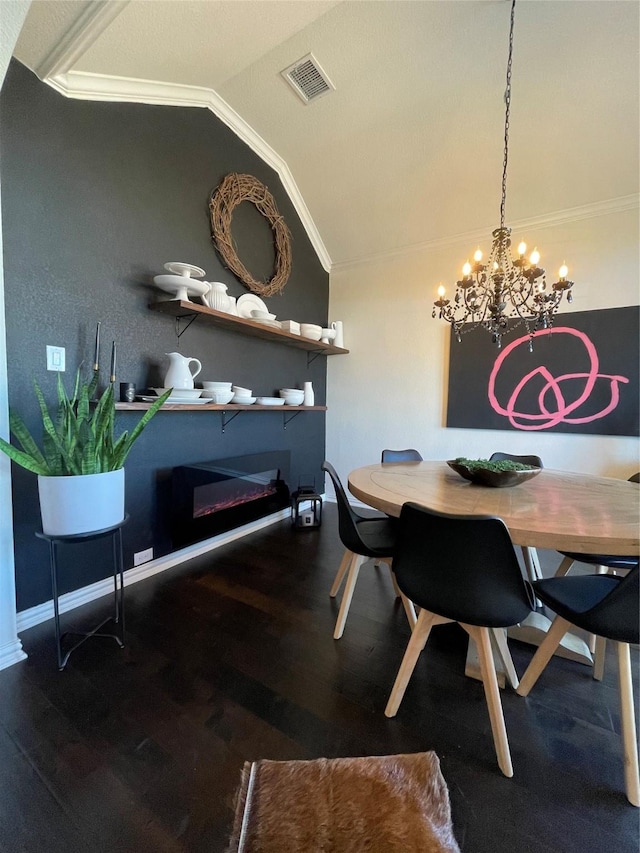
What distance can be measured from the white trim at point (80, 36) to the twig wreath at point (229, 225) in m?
0.98

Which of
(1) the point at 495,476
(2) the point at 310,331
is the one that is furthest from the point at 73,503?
(2) the point at 310,331

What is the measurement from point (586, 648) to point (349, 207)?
377 cm

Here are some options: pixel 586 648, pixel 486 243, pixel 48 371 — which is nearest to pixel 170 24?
pixel 48 371

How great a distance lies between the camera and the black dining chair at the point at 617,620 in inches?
38.5

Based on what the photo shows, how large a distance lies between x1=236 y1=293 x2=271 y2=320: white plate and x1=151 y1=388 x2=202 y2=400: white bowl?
2.73 feet

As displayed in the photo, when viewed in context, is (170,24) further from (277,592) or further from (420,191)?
(277,592)

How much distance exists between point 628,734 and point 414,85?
3524 millimetres

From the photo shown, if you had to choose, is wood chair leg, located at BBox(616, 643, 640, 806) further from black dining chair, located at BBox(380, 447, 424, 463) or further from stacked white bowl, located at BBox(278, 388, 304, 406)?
stacked white bowl, located at BBox(278, 388, 304, 406)

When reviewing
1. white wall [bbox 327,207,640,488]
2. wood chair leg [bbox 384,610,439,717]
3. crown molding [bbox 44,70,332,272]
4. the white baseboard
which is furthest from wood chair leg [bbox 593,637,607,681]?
crown molding [bbox 44,70,332,272]

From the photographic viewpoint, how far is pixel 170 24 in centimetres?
170

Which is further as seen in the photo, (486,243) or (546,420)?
(486,243)

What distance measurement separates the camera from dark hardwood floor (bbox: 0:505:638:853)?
0.91m

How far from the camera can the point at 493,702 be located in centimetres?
110

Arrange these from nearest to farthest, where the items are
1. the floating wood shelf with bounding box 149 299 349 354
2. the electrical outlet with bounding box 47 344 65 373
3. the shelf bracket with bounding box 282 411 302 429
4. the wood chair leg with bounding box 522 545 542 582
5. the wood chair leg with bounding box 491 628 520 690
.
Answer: the wood chair leg with bounding box 491 628 520 690 < the electrical outlet with bounding box 47 344 65 373 < the wood chair leg with bounding box 522 545 542 582 < the floating wood shelf with bounding box 149 299 349 354 < the shelf bracket with bounding box 282 411 302 429
